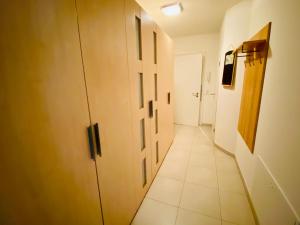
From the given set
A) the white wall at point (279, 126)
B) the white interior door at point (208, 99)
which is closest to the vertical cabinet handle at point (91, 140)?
the white wall at point (279, 126)

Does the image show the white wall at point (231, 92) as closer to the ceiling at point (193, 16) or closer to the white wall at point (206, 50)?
the ceiling at point (193, 16)

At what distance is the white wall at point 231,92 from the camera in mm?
2109

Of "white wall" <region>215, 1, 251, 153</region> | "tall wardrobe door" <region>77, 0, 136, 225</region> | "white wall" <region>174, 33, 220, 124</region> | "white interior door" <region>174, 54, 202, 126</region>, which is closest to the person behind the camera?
"tall wardrobe door" <region>77, 0, 136, 225</region>

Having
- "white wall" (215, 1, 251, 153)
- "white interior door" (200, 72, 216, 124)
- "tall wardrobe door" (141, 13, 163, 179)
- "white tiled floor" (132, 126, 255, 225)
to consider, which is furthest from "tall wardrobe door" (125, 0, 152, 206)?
"white interior door" (200, 72, 216, 124)

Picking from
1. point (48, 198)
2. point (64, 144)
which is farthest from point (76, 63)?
point (48, 198)

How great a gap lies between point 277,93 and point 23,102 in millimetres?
1638

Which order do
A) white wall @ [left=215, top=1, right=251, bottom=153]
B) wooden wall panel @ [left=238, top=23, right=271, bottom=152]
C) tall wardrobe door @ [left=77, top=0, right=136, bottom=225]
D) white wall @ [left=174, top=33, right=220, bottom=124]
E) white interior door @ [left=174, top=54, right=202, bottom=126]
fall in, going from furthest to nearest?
white interior door @ [left=174, top=54, right=202, bottom=126]
white wall @ [left=174, top=33, right=220, bottom=124]
white wall @ [left=215, top=1, right=251, bottom=153]
wooden wall panel @ [left=238, top=23, right=271, bottom=152]
tall wardrobe door @ [left=77, top=0, right=136, bottom=225]

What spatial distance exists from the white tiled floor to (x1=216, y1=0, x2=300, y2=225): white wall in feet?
0.85

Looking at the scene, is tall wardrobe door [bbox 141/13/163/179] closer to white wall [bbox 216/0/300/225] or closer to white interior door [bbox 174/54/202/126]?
white wall [bbox 216/0/300/225]

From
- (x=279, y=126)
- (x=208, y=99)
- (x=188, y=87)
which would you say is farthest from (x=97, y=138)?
(x=208, y=99)

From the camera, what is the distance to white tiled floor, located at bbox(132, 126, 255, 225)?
4.83 feet

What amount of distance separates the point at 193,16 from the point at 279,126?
2459 millimetres

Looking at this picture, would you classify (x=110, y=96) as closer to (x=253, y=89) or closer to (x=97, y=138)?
(x=97, y=138)

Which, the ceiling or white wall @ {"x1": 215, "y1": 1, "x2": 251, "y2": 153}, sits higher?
the ceiling
